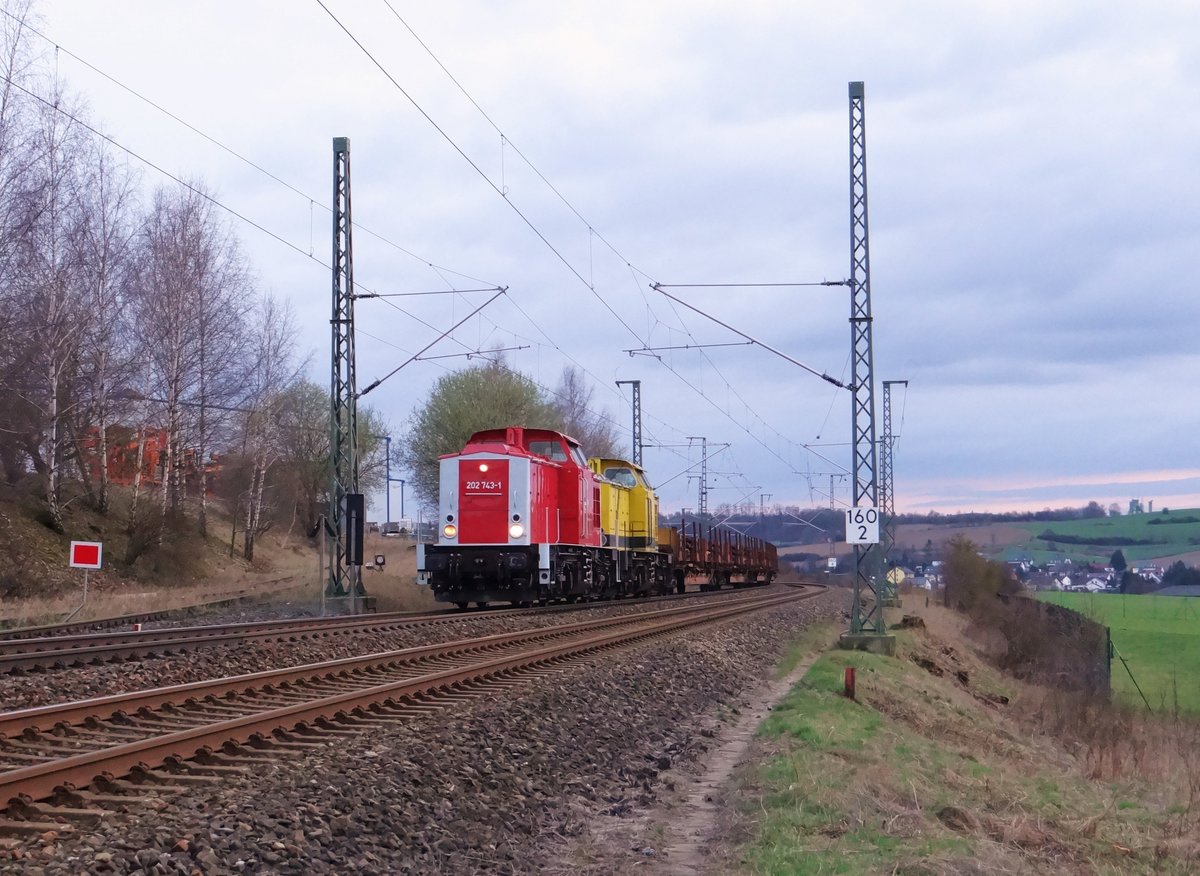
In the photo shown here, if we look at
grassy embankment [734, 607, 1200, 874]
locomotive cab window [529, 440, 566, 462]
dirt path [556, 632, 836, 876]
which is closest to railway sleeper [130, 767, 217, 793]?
dirt path [556, 632, 836, 876]

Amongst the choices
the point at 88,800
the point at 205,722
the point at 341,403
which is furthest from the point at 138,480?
the point at 88,800

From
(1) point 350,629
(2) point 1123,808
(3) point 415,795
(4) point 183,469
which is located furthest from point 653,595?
(3) point 415,795

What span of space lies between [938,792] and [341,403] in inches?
754

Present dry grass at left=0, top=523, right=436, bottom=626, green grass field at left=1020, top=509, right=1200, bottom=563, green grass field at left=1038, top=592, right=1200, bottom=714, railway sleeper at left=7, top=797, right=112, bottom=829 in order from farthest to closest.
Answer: green grass field at left=1020, top=509, right=1200, bottom=563 → green grass field at left=1038, top=592, right=1200, bottom=714 → dry grass at left=0, top=523, right=436, bottom=626 → railway sleeper at left=7, top=797, right=112, bottom=829

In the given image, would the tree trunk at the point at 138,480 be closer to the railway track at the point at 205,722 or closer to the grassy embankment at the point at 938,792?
the railway track at the point at 205,722

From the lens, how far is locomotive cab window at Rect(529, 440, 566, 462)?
91.6 ft

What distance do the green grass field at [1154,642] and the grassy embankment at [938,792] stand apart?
18.6m

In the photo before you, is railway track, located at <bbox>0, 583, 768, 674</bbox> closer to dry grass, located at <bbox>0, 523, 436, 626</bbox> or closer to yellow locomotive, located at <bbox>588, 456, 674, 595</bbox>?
dry grass, located at <bbox>0, 523, 436, 626</bbox>

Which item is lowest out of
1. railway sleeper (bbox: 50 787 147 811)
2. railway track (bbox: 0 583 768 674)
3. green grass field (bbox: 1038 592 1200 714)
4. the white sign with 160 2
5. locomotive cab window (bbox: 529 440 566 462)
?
green grass field (bbox: 1038 592 1200 714)

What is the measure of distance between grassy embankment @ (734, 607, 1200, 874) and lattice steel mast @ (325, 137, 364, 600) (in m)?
11.8

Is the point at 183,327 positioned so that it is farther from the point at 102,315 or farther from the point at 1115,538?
the point at 1115,538

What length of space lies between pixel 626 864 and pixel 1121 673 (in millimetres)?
45084

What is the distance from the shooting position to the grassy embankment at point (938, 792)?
22.7ft

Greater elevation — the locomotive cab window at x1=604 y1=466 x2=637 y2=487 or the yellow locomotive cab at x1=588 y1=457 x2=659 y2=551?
the locomotive cab window at x1=604 y1=466 x2=637 y2=487
